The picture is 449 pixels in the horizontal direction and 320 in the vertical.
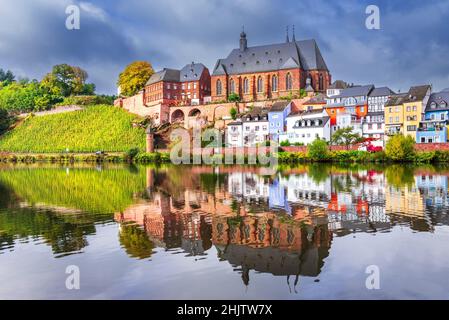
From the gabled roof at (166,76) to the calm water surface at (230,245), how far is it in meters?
57.7

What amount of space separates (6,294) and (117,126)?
7443 cm

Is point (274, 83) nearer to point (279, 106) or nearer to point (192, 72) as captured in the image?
point (279, 106)

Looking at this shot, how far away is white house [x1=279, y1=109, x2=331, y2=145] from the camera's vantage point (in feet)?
198

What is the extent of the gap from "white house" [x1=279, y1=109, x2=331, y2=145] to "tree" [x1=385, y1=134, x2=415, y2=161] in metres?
10.0

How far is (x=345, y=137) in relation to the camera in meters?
57.7

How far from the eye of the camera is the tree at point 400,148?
51.0 metres

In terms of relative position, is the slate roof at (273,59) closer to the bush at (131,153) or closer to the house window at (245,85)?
the house window at (245,85)

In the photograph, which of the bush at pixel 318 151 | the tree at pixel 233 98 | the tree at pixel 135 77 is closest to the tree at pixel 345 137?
the bush at pixel 318 151

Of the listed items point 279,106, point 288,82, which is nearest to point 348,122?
point 279,106

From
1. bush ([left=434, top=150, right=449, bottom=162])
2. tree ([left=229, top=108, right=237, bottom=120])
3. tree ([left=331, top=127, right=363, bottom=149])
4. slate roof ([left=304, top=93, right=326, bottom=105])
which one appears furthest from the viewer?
tree ([left=229, top=108, right=237, bottom=120])

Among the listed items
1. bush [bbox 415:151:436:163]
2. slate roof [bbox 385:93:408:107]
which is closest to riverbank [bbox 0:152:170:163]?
slate roof [bbox 385:93:408:107]

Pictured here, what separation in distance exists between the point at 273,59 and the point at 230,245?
6821cm

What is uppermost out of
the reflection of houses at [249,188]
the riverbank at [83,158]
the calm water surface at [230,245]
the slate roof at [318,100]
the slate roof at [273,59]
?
the slate roof at [273,59]

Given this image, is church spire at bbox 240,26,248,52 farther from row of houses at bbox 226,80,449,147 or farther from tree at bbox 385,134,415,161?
tree at bbox 385,134,415,161
